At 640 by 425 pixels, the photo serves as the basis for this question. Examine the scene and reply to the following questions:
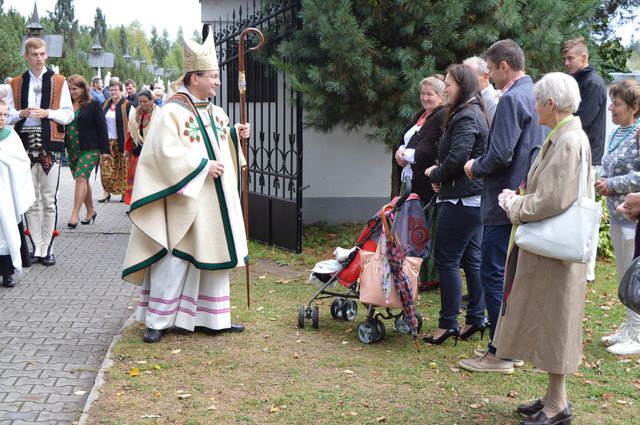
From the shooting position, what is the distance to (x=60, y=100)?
893 cm

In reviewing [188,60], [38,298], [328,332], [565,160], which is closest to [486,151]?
[565,160]

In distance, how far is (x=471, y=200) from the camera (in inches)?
234

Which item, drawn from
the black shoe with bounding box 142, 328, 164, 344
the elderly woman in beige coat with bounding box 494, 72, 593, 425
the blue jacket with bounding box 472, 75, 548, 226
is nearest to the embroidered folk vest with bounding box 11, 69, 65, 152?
the black shoe with bounding box 142, 328, 164, 344

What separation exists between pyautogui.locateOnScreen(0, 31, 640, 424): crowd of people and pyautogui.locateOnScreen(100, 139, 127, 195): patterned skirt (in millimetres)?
6291

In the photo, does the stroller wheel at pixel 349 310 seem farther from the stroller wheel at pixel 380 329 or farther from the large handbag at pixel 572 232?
the large handbag at pixel 572 232

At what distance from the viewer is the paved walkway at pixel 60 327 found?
504 cm

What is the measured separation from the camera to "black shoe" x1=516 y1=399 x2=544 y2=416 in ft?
15.6

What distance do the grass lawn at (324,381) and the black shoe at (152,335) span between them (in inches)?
2.7

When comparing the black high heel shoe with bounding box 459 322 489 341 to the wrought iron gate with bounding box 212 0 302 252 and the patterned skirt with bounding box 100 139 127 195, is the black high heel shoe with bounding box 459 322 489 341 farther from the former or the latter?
the patterned skirt with bounding box 100 139 127 195

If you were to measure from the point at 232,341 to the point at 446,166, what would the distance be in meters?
2.08

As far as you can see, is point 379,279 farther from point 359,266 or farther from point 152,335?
point 152,335

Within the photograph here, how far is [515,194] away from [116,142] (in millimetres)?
10319

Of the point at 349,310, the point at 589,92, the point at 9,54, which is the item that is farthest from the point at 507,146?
the point at 9,54

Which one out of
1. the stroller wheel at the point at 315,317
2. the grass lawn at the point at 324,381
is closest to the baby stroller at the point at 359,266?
the stroller wheel at the point at 315,317
